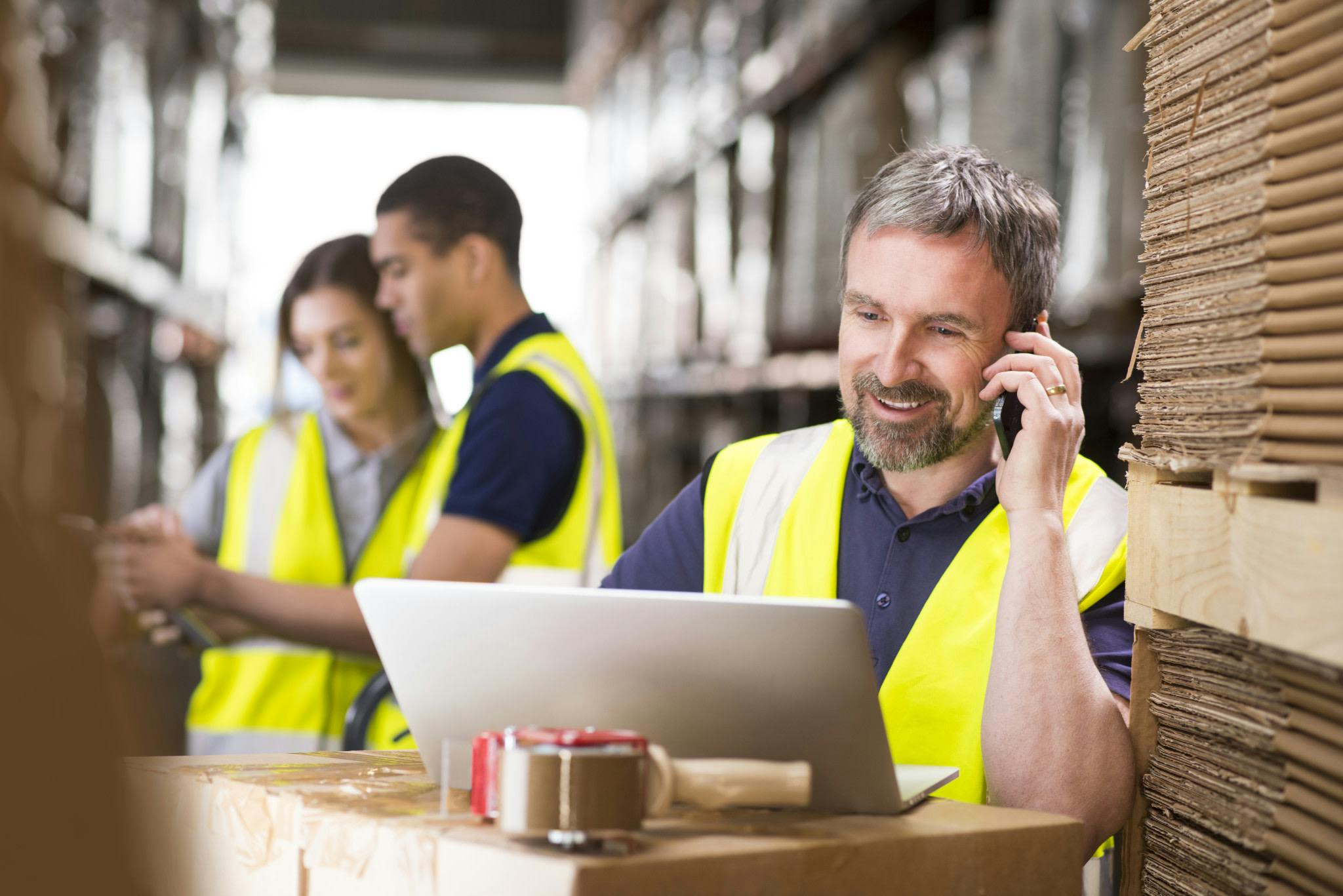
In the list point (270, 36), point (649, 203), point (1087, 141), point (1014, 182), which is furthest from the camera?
point (270, 36)

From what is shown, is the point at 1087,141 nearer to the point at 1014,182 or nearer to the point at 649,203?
the point at 1014,182

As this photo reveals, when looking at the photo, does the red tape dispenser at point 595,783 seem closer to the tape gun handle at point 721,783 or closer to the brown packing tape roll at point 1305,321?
the tape gun handle at point 721,783

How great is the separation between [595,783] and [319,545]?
227cm

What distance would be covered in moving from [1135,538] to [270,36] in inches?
403

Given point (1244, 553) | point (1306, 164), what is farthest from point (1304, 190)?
point (1244, 553)

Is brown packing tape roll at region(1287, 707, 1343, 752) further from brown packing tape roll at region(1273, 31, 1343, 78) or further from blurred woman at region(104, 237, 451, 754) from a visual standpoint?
blurred woman at region(104, 237, 451, 754)

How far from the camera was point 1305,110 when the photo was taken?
3.44 ft

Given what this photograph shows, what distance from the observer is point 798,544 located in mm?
1971

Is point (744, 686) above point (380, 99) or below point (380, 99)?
below

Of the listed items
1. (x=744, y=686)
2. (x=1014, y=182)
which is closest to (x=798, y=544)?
(x=1014, y=182)

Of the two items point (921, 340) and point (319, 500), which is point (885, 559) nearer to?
point (921, 340)

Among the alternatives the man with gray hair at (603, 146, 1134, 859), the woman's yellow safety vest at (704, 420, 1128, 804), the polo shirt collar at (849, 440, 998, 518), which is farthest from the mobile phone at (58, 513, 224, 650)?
the polo shirt collar at (849, 440, 998, 518)

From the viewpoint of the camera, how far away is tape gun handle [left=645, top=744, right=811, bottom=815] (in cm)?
Answer: 105

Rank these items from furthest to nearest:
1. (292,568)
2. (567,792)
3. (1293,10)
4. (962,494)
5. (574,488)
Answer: (292,568) → (574,488) → (962,494) → (1293,10) → (567,792)
